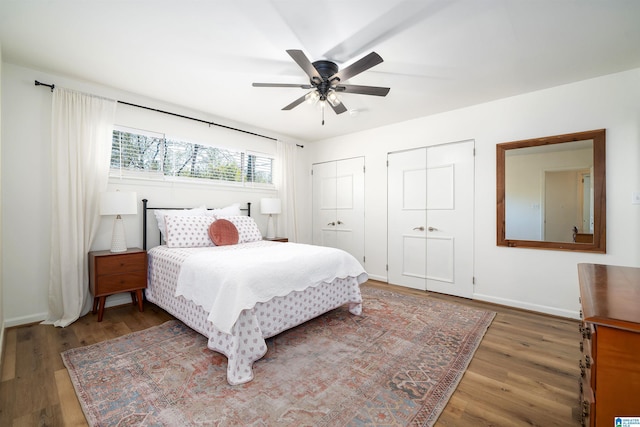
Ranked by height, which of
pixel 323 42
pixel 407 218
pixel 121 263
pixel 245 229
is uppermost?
pixel 323 42

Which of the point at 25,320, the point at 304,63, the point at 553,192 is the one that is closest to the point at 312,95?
the point at 304,63

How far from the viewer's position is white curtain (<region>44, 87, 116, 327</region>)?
2729 millimetres

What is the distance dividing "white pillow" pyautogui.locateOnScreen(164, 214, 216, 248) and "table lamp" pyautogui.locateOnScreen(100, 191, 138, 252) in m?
0.41

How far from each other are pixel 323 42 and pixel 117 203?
261cm

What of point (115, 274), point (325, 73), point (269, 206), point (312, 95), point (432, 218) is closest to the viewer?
point (325, 73)

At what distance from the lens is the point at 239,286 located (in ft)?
6.23

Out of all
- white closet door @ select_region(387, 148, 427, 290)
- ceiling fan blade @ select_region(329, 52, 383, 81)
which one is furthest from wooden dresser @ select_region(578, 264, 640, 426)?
white closet door @ select_region(387, 148, 427, 290)

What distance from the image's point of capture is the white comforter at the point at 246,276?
189cm

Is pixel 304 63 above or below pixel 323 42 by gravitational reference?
below

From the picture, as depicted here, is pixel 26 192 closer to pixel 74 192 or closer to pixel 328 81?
pixel 74 192

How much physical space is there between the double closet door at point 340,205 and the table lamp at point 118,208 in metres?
3.12

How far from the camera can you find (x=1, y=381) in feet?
5.77

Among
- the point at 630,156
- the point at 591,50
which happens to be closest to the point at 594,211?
the point at 630,156

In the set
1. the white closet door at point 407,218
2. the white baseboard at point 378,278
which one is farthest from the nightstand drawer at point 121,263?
the white closet door at point 407,218
